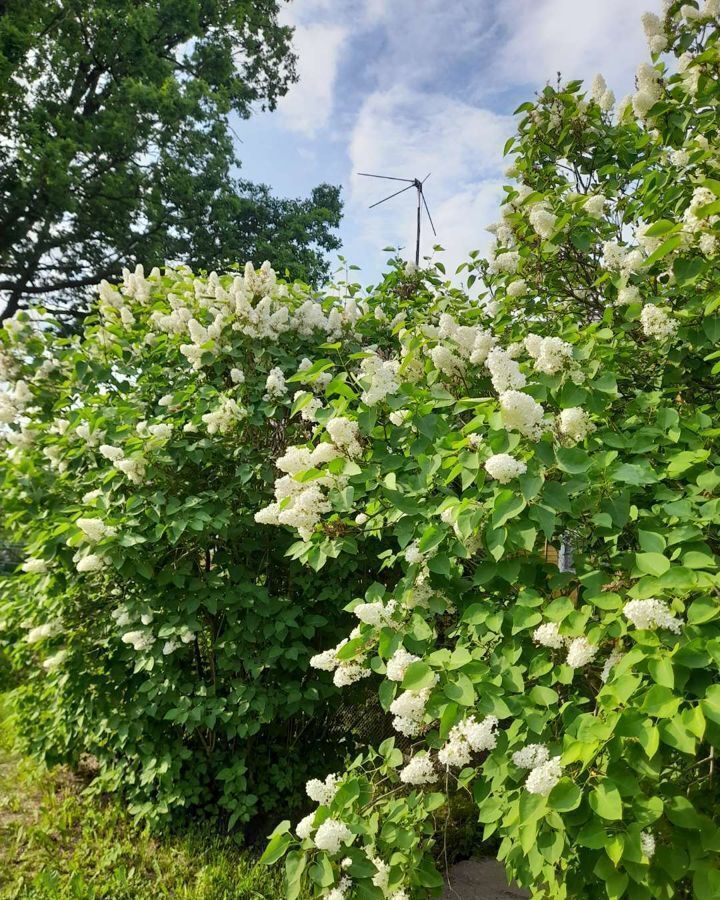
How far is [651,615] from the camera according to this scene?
1551 millimetres

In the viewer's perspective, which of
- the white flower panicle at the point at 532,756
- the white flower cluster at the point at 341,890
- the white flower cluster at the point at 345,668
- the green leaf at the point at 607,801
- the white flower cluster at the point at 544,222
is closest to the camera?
the green leaf at the point at 607,801

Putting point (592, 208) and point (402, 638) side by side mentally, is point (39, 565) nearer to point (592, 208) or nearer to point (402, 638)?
point (402, 638)

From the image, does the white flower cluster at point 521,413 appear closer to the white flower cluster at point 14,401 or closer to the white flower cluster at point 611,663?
the white flower cluster at point 611,663

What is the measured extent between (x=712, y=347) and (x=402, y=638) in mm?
1509

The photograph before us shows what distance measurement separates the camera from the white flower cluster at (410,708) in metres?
1.86

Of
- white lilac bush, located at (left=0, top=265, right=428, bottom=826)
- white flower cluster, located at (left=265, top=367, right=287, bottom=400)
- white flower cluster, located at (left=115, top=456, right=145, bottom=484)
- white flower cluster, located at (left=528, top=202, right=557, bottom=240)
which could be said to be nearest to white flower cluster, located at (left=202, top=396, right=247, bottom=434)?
white lilac bush, located at (left=0, top=265, right=428, bottom=826)

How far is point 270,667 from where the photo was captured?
10.9ft

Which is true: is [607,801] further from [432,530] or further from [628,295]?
[628,295]

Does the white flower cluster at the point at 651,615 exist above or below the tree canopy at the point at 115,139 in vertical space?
below

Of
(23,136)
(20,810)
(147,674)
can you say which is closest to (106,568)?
(147,674)

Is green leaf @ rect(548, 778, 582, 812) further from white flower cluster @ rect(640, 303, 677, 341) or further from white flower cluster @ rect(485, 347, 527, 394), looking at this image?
white flower cluster @ rect(640, 303, 677, 341)

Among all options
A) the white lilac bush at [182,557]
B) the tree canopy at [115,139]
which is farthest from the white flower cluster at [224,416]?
the tree canopy at [115,139]

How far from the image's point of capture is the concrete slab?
3.14 metres

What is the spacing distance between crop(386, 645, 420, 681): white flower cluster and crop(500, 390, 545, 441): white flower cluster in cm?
71
